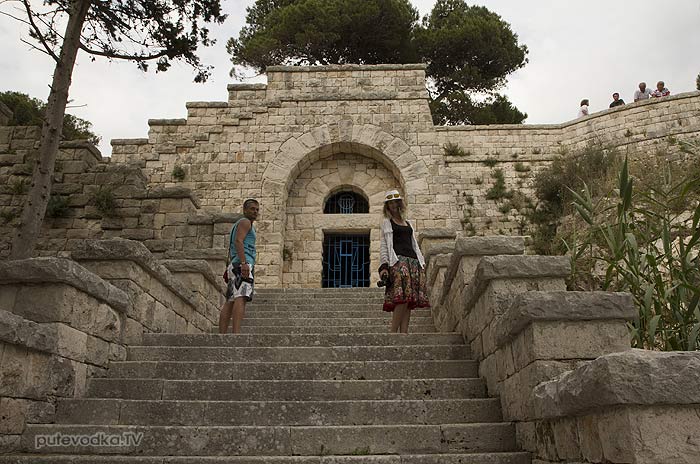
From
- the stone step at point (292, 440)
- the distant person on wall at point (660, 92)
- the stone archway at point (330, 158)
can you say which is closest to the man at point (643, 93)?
the distant person on wall at point (660, 92)

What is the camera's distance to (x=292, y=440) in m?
3.27

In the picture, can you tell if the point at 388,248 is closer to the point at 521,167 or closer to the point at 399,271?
the point at 399,271

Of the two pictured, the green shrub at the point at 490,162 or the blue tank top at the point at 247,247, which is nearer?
the blue tank top at the point at 247,247

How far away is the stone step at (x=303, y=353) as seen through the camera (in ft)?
14.9

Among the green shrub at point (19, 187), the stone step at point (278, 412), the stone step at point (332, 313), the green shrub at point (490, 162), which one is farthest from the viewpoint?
the green shrub at point (490, 162)

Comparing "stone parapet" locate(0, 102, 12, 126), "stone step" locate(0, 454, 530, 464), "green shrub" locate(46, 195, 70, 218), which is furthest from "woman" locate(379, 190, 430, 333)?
"stone parapet" locate(0, 102, 12, 126)

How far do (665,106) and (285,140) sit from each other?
1115 cm

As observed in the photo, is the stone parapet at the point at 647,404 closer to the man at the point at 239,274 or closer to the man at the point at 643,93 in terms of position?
the man at the point at 239,274

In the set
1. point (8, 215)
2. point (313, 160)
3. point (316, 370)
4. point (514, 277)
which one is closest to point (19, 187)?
point (8, 215)

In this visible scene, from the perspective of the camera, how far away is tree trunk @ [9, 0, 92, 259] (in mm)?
7281

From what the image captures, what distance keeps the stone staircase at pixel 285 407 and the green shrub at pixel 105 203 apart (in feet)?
16.0

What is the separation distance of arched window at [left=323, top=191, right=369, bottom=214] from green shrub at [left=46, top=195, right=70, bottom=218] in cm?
579

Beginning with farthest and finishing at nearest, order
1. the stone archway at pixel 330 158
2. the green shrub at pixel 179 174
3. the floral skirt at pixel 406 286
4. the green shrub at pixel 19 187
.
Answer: the green shrub at pixel 179 174, the stone archway at pixel 330 158, the green shrub at pixel 19 187, the floral skirt at pixel 406 286

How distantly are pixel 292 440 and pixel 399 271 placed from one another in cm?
235
